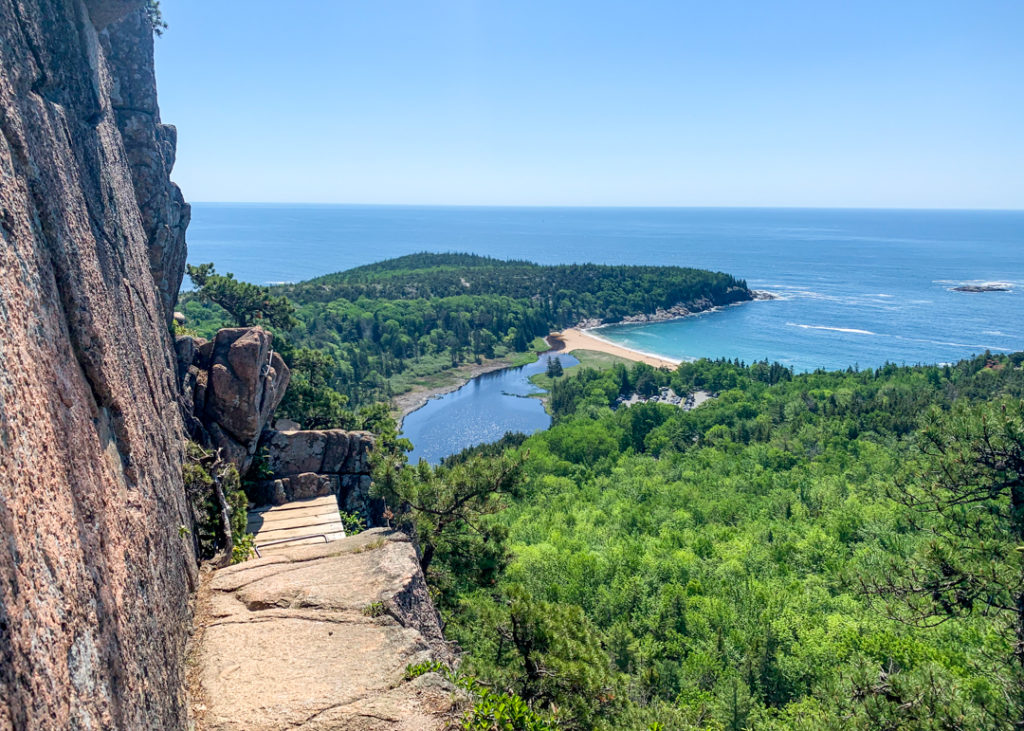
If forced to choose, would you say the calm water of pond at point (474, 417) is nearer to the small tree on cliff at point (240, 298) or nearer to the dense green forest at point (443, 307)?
the dense green forest at point (443, 307)

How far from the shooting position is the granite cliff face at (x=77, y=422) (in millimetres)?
5512

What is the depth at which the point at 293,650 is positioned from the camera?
11.3m

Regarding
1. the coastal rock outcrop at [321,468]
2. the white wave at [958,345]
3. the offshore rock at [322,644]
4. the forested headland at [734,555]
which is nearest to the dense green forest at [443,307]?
the forested headland at [734,555]

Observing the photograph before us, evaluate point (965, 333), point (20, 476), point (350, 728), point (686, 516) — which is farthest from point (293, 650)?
point (965, 333)

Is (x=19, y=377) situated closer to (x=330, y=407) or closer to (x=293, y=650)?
(x=293, y=650)

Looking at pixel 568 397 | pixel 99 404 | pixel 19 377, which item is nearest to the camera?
pixel 19 377

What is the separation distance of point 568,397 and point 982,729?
76.3 meters

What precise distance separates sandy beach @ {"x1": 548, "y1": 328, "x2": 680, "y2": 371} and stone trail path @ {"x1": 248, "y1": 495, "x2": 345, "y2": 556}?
87183 millimetres

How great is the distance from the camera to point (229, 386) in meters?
19.6

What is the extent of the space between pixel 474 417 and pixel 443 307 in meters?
42.7

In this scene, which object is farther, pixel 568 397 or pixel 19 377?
pixel 568 397

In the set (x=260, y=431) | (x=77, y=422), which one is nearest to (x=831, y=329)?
(x=260, y=431)

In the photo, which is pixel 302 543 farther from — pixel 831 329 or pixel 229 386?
pixel 831 329

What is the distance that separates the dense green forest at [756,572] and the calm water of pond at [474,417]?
2020 centimetres
